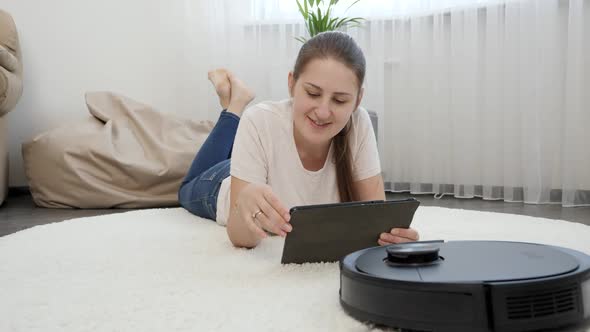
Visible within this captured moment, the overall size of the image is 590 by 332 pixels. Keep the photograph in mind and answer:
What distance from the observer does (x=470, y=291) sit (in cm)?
73

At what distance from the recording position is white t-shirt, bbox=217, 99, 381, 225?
1407 mm

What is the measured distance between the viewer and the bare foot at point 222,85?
2.13 metres

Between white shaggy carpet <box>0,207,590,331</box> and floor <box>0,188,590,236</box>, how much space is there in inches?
15.6

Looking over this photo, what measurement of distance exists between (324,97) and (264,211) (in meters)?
0.34

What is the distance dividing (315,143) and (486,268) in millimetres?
699

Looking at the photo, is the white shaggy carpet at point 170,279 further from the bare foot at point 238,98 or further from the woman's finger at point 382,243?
the bare foot at point 238,98

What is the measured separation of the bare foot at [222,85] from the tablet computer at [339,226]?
1.04 metres

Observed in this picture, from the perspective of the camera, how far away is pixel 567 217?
2115 millimetres

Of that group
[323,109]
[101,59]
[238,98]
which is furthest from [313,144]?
[101,59]

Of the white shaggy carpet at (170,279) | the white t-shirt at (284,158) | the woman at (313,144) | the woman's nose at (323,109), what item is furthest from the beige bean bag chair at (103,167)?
the woman's nose at (323,109)

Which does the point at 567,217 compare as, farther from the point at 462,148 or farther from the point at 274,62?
the point at 274,62

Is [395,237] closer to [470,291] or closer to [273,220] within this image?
[273,220]

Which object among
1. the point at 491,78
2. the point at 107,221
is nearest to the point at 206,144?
the point at 107,221

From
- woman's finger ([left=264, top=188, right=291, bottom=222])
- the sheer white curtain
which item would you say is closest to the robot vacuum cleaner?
woman's finger ([left=264, top=188, right=291, bottom=222])
